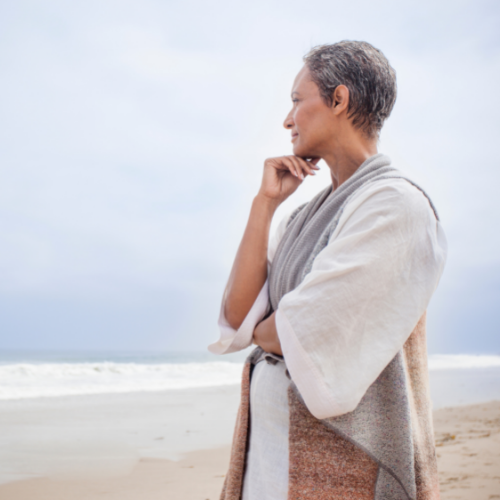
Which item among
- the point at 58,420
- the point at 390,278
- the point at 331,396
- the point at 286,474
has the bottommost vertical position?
the point at 58,420

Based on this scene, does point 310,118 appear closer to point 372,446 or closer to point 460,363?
point 372,446

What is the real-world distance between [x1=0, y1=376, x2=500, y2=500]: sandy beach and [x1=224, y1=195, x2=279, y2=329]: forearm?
2.39 m

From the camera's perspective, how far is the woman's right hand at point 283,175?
1357 millimetres

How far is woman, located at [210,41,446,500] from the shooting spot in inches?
35.5

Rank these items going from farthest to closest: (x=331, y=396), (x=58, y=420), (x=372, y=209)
→ 1. (x=58, y=420)
2. (x=372, y=209)
3. (x=331, y=396)

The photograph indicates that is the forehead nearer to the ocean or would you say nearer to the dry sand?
the dry sand

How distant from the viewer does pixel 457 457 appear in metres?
4.01

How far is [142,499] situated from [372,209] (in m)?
2.89

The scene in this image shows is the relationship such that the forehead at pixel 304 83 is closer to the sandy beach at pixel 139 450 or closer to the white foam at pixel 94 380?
the sandy beach at pixel 139 450

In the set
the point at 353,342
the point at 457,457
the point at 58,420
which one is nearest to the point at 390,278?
the point at 353,342

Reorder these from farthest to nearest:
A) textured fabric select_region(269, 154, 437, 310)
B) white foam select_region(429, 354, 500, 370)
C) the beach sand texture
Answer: white foam select_region(429, 354, 500, 370)
the beach sand texture
textured fabric select_region(269, 154, 437, 310)

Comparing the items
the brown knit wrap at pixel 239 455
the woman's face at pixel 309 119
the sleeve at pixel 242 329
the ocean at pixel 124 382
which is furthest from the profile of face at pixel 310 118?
the ocean at pixel 124 382

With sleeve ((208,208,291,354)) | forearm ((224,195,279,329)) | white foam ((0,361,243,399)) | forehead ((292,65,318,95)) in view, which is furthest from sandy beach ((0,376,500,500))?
forehead ((292,65,318,95))

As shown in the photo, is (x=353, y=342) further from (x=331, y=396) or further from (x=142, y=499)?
(x=142, y=499)
